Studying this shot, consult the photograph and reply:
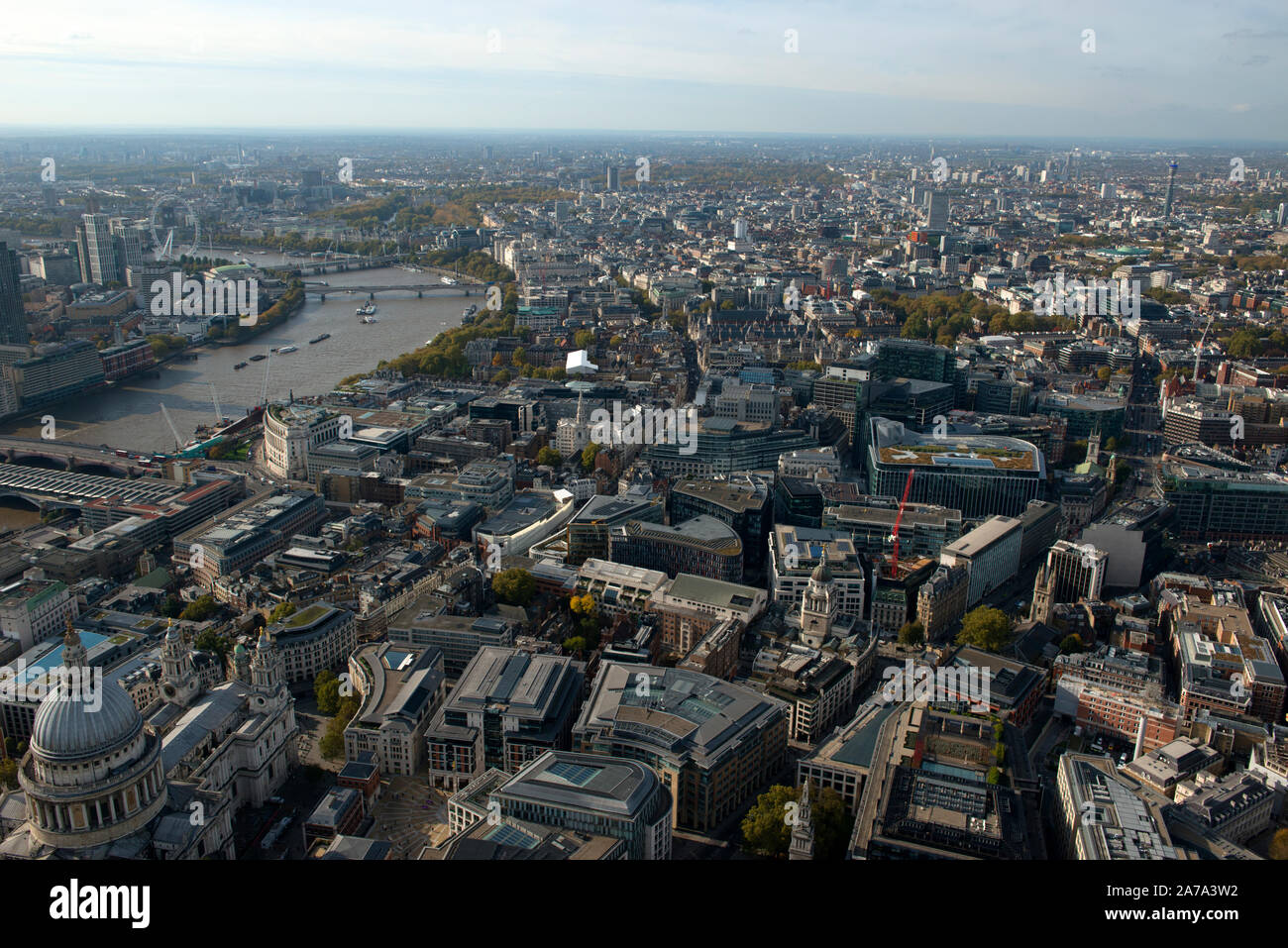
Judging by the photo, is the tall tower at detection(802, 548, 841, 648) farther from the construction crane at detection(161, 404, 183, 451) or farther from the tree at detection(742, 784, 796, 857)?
the construction crane at detection(161, 404, 183, 451)

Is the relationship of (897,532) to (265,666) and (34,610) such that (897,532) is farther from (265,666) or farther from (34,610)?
(34,610)

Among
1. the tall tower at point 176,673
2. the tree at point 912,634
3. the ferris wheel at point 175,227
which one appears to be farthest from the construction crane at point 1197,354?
the ferris wheel at point 175,227

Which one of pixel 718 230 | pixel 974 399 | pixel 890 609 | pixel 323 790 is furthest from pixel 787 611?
pixel 718 230

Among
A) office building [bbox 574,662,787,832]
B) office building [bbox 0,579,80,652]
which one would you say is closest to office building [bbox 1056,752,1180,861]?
office building [bbox 574,662,787,832]

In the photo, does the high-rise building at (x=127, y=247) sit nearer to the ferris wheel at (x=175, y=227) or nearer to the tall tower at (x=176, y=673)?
the ferris wheel at (x=175, y=227)
